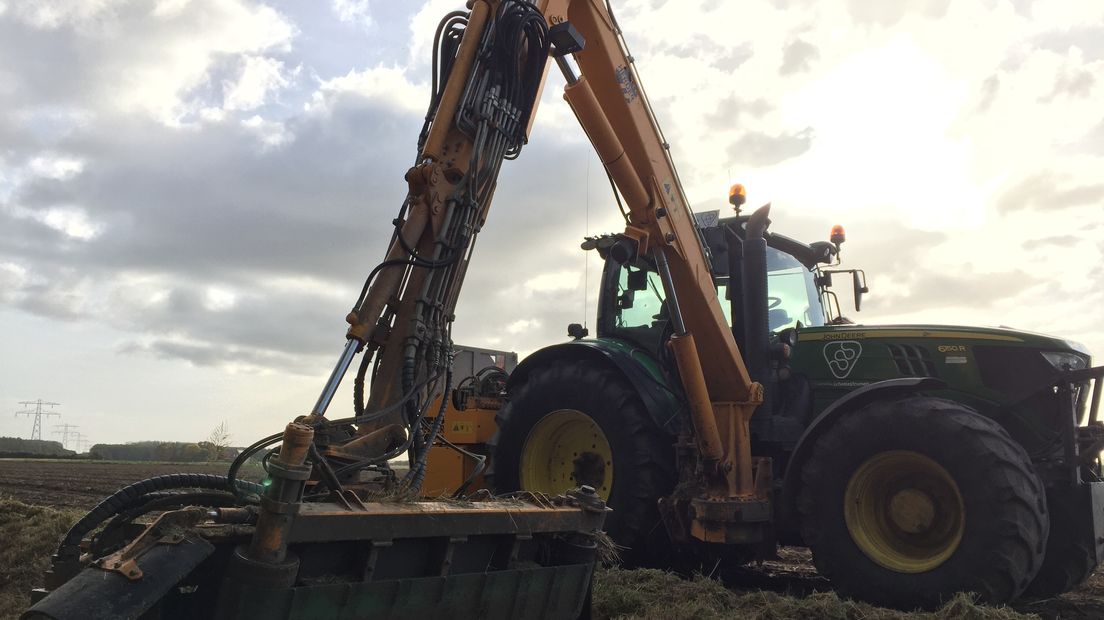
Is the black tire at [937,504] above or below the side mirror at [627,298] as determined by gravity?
below

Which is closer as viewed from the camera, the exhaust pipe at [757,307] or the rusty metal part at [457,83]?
the rusty metal part at [457,83]

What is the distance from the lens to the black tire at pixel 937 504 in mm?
4289

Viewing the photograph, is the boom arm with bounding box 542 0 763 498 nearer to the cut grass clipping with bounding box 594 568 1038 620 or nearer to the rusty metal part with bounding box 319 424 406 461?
the cut grass clipping with bounding box 594 568 1038 620

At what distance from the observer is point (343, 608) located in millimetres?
2738

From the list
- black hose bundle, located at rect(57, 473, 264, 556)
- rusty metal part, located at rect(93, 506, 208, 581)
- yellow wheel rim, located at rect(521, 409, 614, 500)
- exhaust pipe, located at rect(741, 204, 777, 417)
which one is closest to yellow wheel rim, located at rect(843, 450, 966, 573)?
exhaust pipe, located at rect(741, 204, 777, 417)

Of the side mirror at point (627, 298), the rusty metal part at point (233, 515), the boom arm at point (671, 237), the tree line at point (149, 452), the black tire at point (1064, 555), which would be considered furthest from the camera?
the tree line at point (149, 452)

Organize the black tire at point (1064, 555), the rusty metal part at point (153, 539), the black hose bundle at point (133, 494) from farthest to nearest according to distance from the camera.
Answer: the black tire at point (1064, 555)
the black hose bundle at point (133, 494)
the rusty metal part at point (153, 539)

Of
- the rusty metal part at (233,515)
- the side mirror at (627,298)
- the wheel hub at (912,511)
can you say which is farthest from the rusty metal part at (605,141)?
the rusty metal part at (233,515)

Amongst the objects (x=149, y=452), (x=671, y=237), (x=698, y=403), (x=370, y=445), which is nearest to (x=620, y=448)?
(x=698, y=403)

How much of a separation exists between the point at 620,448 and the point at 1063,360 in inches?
116

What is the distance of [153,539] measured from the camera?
2521 mm

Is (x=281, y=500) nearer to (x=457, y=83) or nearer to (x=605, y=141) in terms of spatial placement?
(x=457, y=83)

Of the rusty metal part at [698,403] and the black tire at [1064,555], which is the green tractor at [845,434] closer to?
the black tire at [1064,555]

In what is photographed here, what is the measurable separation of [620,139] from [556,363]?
73.3 inches
